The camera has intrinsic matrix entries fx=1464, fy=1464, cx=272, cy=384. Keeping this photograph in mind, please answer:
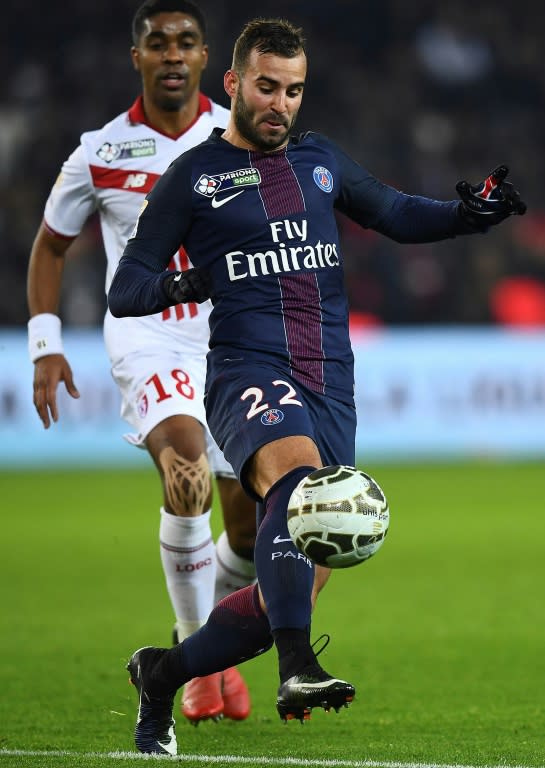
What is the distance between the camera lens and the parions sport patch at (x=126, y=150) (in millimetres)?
6146

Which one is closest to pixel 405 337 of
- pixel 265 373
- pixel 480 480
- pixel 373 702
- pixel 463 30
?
pixel 480 480

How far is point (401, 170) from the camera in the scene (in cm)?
1842

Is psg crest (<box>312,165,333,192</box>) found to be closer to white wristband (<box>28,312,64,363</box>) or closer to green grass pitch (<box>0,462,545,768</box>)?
white wristband (<box>28,312,64,363</box>)

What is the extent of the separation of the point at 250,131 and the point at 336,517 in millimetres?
1446

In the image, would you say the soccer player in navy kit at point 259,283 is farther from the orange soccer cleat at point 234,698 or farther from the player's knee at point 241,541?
the player's knee at point 241,541

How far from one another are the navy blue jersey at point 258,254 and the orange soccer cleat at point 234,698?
4.98 ft

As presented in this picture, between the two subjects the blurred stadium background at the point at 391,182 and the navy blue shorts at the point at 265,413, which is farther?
the blurred stadium background at the point at 391,182

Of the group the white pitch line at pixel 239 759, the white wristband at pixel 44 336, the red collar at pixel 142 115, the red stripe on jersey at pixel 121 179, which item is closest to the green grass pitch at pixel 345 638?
the white pitch line at pixel 239 759

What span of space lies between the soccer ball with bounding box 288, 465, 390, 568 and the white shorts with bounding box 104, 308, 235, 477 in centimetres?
164

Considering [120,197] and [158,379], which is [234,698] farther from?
[120,197]

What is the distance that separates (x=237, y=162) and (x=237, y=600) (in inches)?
56.2

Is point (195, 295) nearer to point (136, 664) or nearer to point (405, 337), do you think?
point (136, 664)

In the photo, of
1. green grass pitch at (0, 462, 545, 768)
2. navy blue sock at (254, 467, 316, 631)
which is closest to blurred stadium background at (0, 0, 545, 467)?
green grass pitch at (0, 462, 545, 768)

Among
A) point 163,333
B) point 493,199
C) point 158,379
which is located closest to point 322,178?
point 493,199
